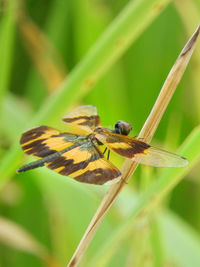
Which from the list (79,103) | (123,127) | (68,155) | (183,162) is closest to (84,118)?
(123,127)

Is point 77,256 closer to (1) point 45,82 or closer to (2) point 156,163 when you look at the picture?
(2) point 156,163

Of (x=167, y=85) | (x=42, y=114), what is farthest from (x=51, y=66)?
(x=167, y=85)

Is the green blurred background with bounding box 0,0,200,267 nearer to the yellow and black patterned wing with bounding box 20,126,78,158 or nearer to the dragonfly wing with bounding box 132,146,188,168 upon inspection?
the yellow and black patterned wing with bounding box 20,126,78,158

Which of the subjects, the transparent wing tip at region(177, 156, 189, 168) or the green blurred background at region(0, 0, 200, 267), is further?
the green blurred background at region(0, 0, 200, 267)

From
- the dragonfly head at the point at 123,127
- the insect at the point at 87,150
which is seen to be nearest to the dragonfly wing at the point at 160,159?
the insect at the point at 87,150

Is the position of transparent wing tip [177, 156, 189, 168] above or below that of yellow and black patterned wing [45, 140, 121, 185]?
above

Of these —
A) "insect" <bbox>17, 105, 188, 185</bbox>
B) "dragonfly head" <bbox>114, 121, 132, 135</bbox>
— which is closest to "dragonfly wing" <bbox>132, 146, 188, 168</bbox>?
"insect" <bbox>17, 105, 188, 185</bbox>
